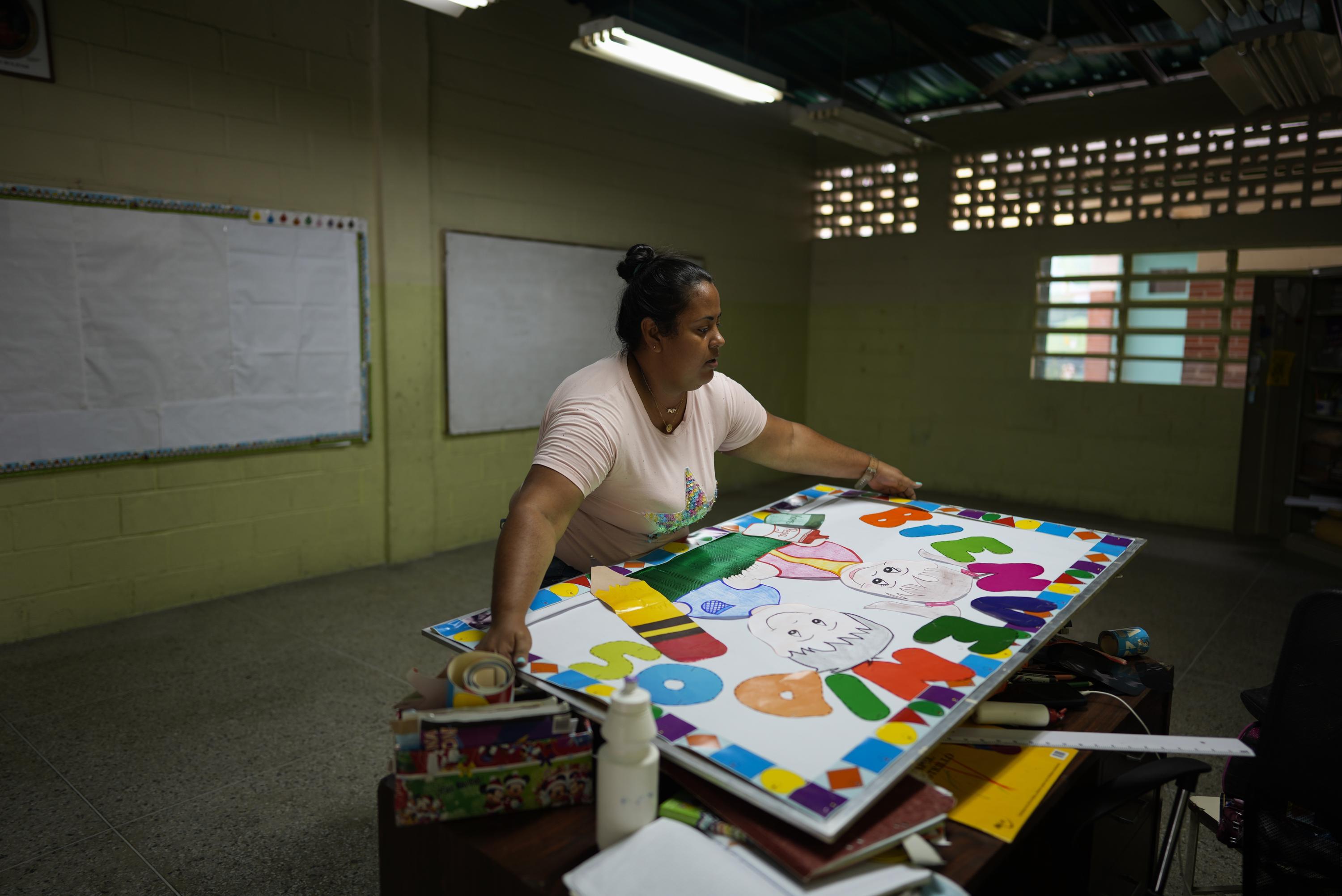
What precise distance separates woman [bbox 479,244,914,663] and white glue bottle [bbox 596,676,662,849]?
50cm

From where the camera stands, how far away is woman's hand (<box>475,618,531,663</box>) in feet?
4.10

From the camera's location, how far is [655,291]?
176 cm

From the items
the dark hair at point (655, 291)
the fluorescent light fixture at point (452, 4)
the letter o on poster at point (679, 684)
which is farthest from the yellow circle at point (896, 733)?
the fluorescent light fixture at point (452, 4)

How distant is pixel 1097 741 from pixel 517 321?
154 inches

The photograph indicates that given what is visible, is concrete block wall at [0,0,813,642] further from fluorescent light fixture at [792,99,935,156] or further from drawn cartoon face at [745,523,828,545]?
drawn cartoon face at [745,523,828,545]

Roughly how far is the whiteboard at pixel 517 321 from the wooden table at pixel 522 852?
324 cm

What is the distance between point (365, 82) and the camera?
3.83 metres

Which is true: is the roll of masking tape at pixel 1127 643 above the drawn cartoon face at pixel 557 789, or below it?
below

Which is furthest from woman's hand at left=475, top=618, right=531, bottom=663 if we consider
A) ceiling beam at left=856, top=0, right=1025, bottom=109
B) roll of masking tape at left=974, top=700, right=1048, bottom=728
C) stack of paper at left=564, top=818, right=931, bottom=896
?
ceiling beam at left=856, top=0, right=1025, bottom=109

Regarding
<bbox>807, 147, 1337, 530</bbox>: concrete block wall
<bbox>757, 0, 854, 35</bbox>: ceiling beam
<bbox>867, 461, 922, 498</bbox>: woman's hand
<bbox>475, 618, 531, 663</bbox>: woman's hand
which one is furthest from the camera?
<bbox>807, 147, 1337, 530</bbox>: concrete block wall

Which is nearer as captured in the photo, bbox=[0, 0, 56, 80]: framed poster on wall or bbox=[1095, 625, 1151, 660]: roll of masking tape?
bbox=[1095, 625, 1151, 660]: roll of masking tape

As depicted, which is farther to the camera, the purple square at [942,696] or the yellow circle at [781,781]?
the purple square at [942,696]

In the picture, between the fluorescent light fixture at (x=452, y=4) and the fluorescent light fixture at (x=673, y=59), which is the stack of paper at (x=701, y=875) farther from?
the fluorescent light fixture at (x=673, y=59)

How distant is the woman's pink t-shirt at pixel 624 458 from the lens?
63.5 inches
